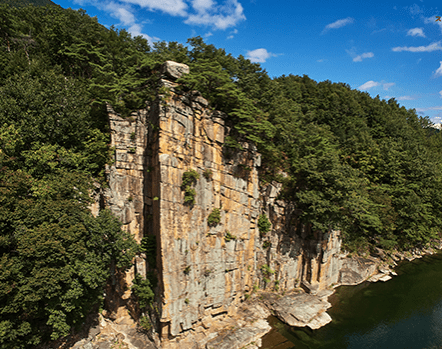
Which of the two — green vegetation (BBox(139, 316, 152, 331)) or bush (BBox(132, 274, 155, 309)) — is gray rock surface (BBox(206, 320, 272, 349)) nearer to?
green vegetation (BBox(139, 316, 152, 331))

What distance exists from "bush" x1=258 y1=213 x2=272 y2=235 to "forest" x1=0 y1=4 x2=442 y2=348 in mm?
3347

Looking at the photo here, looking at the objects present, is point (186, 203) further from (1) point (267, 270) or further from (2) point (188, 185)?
(1) point (267, 270)

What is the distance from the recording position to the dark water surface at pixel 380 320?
19.0 m

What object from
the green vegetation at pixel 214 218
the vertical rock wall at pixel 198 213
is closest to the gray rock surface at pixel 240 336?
the vertical rock wall at pixel 198 213

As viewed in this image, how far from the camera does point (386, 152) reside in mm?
33969

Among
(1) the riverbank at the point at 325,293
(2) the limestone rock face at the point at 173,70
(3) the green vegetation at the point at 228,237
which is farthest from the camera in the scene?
(1) the riverbank at the point at 325,293

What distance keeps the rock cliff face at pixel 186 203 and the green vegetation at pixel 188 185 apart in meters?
0.10

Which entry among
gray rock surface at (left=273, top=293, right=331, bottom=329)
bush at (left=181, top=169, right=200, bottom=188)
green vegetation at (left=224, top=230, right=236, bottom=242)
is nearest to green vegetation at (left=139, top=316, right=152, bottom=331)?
green vegetation at (left=224, top=230, right=236, bottom=242)

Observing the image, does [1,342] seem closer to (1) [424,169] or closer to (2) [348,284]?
(2) [348,284]


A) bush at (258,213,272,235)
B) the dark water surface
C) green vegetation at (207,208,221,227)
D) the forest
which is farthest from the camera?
bush at (258,213,272,235)

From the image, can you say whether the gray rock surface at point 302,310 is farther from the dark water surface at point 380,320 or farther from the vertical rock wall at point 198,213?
the vertical rock wall at point 198,213

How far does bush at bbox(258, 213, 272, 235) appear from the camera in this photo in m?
23.8

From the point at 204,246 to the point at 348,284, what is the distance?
1879 cm

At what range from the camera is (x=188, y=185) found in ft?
56.7
